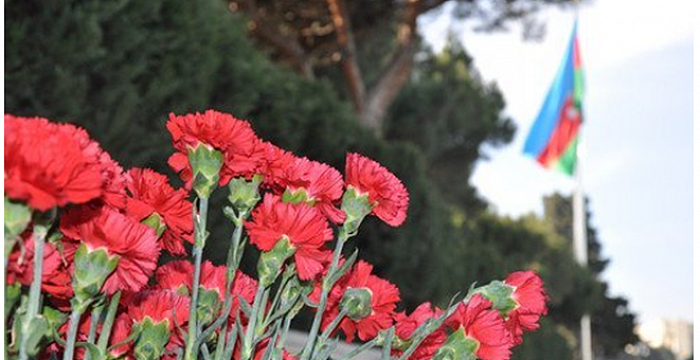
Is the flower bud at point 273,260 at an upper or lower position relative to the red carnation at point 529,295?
upper

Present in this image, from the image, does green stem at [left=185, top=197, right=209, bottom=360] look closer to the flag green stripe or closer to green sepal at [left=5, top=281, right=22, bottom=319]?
green sepal at [left=5, top=281, right=22, bottom=319]

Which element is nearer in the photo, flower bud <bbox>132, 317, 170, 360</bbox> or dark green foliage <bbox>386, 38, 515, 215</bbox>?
flower bud <bbox>132, 317, 170, 360</bbox>

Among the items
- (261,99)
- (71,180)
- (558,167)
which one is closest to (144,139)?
(261,99)

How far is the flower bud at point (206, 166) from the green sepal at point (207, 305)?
0.16 meters

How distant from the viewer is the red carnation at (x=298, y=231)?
1322mm

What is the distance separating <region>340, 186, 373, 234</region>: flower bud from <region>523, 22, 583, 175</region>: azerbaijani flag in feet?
51.0

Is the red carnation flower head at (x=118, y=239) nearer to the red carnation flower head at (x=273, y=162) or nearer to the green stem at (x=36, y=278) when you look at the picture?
the green stem at (x=36, y=278)

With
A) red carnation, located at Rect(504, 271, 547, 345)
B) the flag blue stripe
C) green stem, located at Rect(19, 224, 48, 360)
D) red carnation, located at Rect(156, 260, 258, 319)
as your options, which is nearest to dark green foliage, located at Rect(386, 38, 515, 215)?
the flag blue stripe

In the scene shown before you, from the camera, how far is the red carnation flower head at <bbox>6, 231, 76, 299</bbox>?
1090 mm

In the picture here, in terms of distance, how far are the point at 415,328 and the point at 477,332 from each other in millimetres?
126

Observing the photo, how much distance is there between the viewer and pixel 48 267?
1150 mm

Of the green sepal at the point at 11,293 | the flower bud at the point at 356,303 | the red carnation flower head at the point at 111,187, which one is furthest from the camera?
the flower bud at the point at 356,303

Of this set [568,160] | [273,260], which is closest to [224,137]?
[273,260]

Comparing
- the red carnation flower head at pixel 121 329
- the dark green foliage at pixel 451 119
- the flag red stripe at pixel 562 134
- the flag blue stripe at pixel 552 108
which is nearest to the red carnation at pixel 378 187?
the red carnation flower head at pixel 121 329
